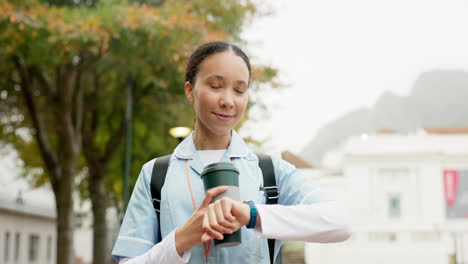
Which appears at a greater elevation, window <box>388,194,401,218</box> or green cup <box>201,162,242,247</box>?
window <box>388,194,401,218</box>

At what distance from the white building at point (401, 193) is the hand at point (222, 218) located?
158ft

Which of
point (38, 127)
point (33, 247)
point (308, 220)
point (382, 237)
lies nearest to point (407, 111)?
point (382, 237)

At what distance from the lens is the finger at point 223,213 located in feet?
5.36

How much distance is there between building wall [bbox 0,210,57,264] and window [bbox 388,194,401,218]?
3112 cm

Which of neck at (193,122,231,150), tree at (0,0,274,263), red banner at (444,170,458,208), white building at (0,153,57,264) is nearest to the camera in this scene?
neck at (193,122,231,150)

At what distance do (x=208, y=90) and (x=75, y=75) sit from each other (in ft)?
42.5

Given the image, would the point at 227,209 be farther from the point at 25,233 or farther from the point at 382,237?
the point at 382,237

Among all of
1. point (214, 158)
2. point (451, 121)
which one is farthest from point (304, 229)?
point (451, 121)

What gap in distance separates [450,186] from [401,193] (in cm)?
591

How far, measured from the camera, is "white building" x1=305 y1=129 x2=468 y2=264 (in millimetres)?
49844

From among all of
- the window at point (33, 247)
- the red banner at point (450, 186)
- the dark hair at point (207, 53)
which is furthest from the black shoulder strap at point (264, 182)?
the red banner at point (450, 186)

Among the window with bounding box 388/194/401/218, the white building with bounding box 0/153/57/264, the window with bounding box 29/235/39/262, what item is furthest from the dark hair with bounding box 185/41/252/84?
the window with bounding box 388/194/401/218

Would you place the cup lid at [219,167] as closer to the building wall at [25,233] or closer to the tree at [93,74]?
the tree at [93,74]

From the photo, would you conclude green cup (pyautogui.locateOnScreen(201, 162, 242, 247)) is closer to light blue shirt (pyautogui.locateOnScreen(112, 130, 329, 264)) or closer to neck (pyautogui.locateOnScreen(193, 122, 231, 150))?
light blue shirt (pyautogui.locateOnScreen(112, 130, 329, 264))
